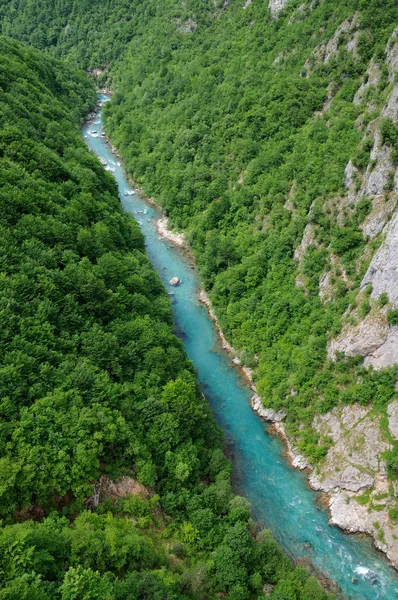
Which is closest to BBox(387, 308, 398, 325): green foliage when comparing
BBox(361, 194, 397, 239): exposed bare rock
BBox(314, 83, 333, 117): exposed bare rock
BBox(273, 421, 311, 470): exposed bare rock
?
BBox(361, 194, 397, 239): exposed bare rock

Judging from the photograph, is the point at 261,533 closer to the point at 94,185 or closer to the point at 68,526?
the point at 68,526

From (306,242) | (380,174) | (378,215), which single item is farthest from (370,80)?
(306,242)

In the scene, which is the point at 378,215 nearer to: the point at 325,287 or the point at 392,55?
the point at 325,287

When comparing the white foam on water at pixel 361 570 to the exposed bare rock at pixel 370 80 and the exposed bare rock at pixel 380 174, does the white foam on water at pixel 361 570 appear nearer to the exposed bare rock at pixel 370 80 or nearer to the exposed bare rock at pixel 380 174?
the exposed bare rock at pixel 380 174

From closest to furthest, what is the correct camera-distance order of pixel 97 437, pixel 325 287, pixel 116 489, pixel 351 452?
pixel 97 437 → pixel 116 489 → pixel 351 452 → pixel 325 287

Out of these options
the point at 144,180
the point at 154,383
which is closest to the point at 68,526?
the point at 154,383

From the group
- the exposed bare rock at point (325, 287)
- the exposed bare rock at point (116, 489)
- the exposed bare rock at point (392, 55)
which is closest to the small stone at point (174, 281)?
the exposed bare rock at point (325, 287)
